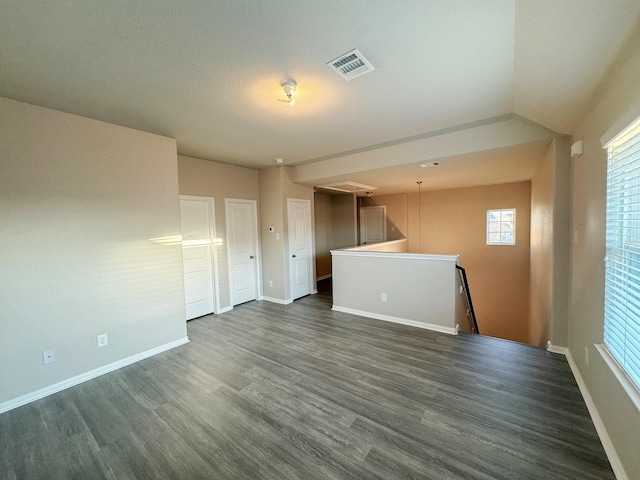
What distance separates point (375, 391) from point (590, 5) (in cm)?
293

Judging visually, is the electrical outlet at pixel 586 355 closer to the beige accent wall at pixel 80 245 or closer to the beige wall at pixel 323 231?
the beige accent wall at pixel 80 245

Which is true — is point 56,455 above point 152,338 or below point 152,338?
below

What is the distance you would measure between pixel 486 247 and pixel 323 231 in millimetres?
4315

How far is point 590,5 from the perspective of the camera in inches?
51.6

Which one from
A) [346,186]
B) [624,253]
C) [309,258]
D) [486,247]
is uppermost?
[346,186]

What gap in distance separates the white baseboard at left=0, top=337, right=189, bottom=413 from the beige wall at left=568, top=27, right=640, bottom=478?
13.6ft

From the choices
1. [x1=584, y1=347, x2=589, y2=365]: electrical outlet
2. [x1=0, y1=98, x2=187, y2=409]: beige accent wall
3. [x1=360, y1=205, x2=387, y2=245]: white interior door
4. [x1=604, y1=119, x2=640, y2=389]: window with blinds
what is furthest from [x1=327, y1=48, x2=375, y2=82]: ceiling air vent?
[x1=360, y1=205, x2=387, y2=245]: white interior door

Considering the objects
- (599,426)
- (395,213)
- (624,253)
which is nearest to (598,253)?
(624,253)

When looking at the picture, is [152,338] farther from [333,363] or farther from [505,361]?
[505,361]

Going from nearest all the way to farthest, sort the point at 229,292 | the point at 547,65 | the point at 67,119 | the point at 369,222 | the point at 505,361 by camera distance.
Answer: the point at 547,65
the point at 67,119
the point at 505,361
the point at 229,292
the point at 369,222

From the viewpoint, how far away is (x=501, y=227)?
6203 millimetres

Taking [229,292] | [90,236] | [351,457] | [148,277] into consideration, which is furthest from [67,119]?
[351,457]

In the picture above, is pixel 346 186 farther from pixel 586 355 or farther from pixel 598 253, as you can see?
pixel 586 355

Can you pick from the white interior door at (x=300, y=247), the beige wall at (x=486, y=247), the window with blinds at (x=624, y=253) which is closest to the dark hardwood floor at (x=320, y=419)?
the window with blinds at (x=624, y=253)
